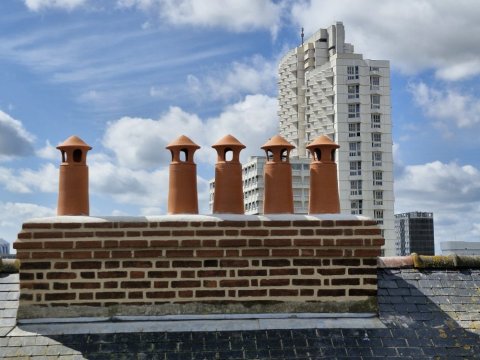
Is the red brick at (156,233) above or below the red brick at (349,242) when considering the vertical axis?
above

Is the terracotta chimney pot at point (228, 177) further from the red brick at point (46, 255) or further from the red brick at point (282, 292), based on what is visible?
the red brick at point (46, 255)

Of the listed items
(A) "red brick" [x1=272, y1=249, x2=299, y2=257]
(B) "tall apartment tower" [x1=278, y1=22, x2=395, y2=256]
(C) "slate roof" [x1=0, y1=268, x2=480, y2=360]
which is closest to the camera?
(C) "slate roof" [x1=0, y1=268, x2=480, y2=360]

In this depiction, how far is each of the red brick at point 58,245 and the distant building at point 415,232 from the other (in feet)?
471

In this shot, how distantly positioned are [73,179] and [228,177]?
184 cm

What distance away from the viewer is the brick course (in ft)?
25.3

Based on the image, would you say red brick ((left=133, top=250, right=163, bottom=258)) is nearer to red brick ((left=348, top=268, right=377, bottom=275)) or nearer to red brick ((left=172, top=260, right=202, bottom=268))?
red brick ((left=172, top=260, right=202, bottom=268))

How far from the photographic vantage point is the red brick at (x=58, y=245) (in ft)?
25.3

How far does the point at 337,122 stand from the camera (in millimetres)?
96375

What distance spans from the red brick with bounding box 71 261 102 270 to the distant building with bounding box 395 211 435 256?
143584 millimetres

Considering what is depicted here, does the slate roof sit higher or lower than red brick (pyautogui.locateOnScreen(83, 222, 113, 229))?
lower

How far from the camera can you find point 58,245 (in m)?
7.71

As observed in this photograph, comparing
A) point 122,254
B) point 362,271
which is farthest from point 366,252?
point 122,254

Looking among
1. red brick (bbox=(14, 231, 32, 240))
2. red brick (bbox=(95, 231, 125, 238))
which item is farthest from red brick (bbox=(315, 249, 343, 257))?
red brick (bbox=(14, 231, 32, 240))

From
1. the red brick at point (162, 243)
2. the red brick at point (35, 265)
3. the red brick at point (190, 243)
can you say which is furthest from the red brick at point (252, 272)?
the red brick at point (35, 265)
